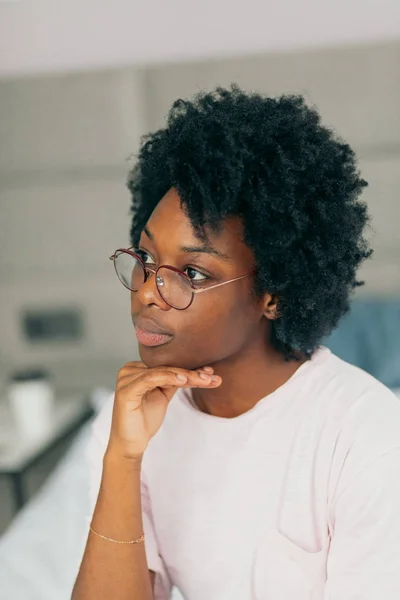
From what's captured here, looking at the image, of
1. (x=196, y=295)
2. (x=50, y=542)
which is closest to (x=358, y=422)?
(x=196, y=295)

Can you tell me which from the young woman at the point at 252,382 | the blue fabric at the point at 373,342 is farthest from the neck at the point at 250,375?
the blue fabric at the point at 373,342

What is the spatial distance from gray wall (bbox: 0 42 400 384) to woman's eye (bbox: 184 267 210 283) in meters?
1.10

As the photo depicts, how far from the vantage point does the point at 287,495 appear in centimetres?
84

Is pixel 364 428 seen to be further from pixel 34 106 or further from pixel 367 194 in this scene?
pixel 34 106

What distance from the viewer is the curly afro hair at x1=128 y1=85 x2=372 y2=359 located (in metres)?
0.77

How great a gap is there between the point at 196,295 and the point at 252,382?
0.60 ft

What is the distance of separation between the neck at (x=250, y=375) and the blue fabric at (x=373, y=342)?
0.68 m

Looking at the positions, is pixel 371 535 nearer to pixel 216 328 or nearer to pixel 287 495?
pixel 287 495

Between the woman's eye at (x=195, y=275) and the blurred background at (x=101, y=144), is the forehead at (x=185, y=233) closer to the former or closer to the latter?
the woman's eye at (x=195, y=275)

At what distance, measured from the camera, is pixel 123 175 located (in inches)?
76.7

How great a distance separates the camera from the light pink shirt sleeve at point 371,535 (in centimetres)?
72

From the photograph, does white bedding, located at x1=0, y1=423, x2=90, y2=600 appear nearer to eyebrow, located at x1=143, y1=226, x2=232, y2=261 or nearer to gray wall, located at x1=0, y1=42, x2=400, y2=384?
gray wall, located at x1=0, y1=42, x2=400, y2=384

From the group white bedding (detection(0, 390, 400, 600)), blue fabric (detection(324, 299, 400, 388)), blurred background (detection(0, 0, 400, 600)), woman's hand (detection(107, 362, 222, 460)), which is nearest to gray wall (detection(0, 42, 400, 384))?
blurred background (detection(0, 0, 400, 600))

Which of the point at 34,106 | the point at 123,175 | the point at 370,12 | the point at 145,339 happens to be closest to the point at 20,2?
the point at 34,106
